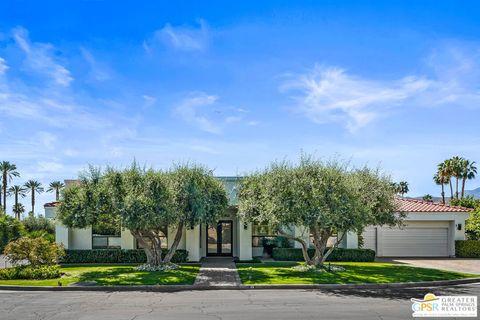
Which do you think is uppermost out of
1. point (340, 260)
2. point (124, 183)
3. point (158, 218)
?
point (124, 183)

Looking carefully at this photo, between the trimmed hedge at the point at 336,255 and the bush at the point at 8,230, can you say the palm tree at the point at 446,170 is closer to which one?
the trimmed hedge at the point at 336,255

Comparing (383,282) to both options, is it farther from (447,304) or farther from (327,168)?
(327,168)

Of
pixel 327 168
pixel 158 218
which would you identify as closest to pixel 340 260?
pixel 327 168

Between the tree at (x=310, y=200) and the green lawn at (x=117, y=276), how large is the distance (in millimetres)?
4085

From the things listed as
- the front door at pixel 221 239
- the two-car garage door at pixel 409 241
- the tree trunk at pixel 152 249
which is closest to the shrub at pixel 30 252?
the tree trunk at pixel 152 249

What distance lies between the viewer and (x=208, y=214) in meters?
21.7

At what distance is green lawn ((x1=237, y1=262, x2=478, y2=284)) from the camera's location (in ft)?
60.9

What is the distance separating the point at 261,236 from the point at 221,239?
8.19 ft

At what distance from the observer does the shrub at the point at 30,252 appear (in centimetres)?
2008

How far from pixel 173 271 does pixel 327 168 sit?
27.6ft

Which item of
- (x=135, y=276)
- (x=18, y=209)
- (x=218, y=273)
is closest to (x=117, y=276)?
(x=135, y=276)

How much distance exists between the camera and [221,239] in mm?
28672

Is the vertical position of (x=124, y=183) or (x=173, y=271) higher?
(x=124, y=183)

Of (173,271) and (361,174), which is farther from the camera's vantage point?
(361,174)
